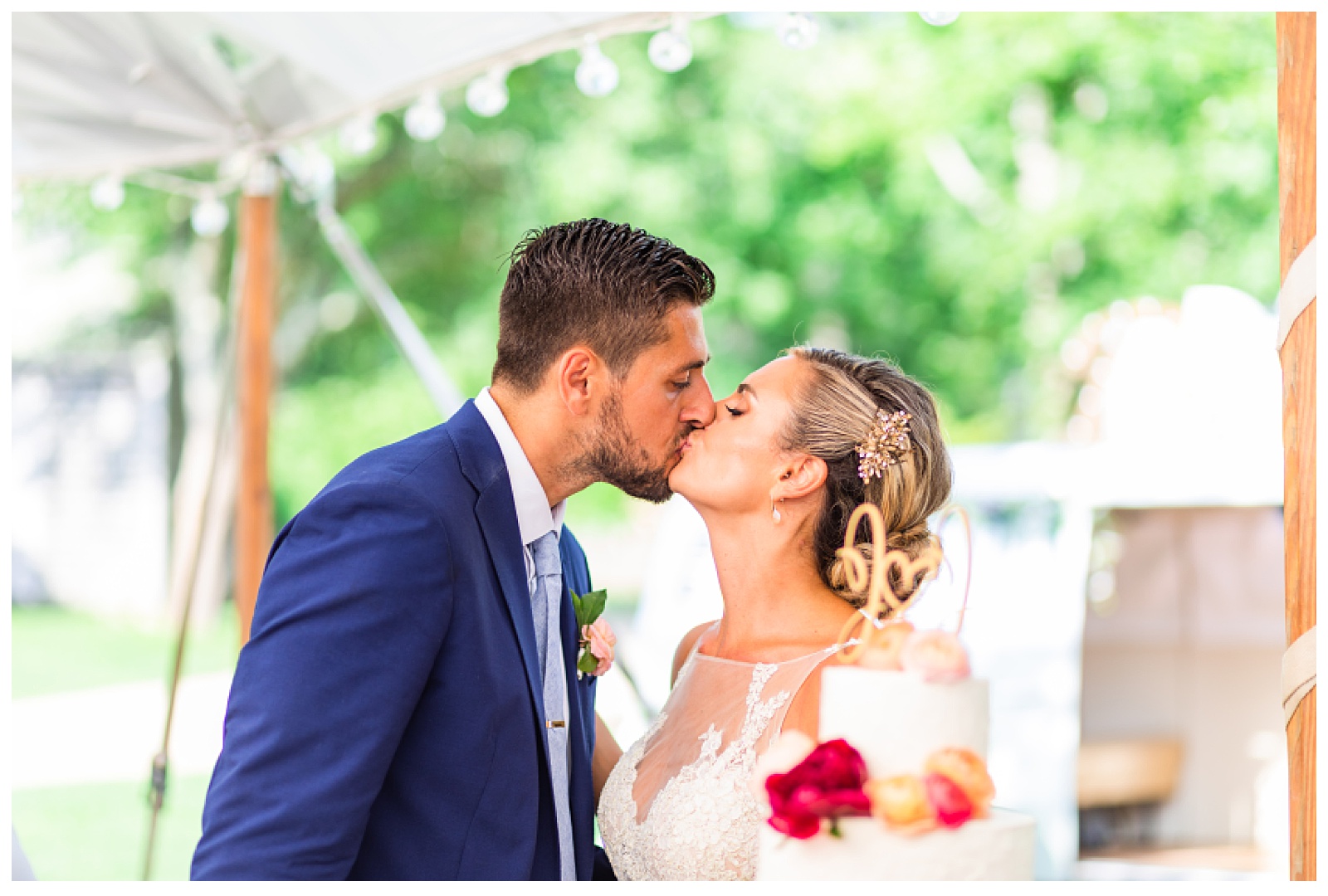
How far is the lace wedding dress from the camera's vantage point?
7.70ft

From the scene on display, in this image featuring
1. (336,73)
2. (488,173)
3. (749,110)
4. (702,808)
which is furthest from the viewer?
(488,173)

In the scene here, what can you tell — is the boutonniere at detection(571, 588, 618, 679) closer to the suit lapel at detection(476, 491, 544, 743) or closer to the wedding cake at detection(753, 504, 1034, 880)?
the suit lapel at detection(476, 491, 544, 743)

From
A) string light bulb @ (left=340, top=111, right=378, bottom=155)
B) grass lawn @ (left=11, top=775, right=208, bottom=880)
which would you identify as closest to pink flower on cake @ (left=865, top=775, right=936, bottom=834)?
string light bulb @ (left=340, top=111, right=378, bottom=155)

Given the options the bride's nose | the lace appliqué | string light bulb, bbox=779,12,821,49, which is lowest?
the lace appliqué

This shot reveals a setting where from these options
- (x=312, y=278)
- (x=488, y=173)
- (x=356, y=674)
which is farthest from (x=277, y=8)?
(x=312, y=278)

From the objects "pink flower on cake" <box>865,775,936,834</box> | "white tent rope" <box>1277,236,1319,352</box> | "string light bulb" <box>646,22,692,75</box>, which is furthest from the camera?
"string light bulb" <box>646,22,692,75</box>

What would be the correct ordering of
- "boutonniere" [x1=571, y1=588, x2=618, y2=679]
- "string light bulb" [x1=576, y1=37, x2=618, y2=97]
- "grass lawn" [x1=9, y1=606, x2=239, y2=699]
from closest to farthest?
"boutonniere" [x1=571, y1=588, x2=618, y2=679]
"string light bulb" [x1=576, y1=37, x2=618, y2=97]
"grass lawn" [x1=9, y1=606, x2=239, y2=699]

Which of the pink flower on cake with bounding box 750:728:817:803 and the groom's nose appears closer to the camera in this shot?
the pink flower on cake with bounding box 750:728:817:803

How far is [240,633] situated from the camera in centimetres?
431

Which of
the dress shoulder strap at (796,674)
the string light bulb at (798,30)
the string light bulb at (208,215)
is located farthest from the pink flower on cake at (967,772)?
the string light bulb at (208,215)

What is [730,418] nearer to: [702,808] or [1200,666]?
[702,808]

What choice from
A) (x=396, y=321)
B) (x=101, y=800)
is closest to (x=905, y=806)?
(x=396, y=321)

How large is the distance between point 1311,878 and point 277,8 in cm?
301

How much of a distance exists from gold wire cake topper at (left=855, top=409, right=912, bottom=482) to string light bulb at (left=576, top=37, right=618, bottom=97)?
1.12 m
